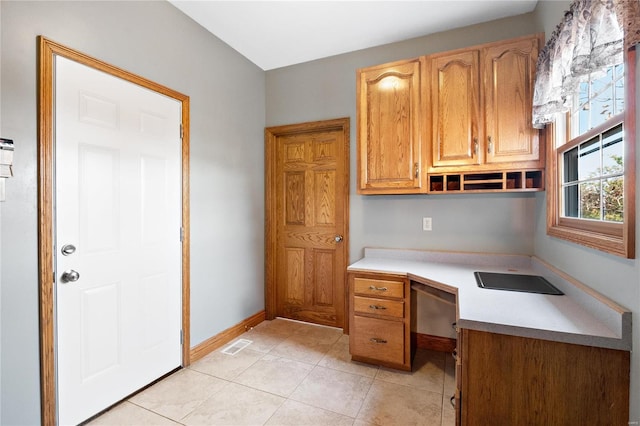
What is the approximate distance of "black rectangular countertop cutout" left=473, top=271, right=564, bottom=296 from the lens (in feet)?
5.32

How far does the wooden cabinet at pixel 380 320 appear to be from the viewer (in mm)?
2135

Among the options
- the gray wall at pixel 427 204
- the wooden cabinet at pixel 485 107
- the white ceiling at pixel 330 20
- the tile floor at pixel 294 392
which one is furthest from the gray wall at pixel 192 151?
the wooden cabinet at pixel 485 107

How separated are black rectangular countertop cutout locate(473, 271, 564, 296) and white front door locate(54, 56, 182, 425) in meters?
2.18

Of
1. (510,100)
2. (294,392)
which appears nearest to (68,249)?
(294,392)

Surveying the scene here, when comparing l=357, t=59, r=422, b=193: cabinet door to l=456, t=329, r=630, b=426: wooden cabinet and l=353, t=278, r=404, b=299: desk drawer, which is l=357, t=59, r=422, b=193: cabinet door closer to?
l=353, t=278, r=404, b=299: desk drawer

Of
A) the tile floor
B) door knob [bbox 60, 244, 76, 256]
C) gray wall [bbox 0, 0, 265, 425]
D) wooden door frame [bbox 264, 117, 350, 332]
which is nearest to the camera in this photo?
gray wall [bbox 0, 0, 265, 425]

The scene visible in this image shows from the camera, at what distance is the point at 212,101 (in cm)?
254

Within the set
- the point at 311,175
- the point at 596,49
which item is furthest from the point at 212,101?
the point at 596,49

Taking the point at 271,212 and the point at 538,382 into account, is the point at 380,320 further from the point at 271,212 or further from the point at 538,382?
the point at 271,212

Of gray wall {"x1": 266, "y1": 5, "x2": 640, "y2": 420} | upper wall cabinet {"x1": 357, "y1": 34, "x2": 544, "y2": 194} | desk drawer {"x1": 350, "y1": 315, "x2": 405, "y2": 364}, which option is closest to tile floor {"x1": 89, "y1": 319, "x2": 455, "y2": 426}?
desk drawer {"x1": 350, "y1": 315, "x2": 405, "y2": 364}

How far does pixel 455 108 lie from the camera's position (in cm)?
212

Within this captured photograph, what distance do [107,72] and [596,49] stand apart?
8.02 ft

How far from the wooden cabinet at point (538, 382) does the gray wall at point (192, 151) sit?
2044mm

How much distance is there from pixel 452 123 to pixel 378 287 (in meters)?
1.34
